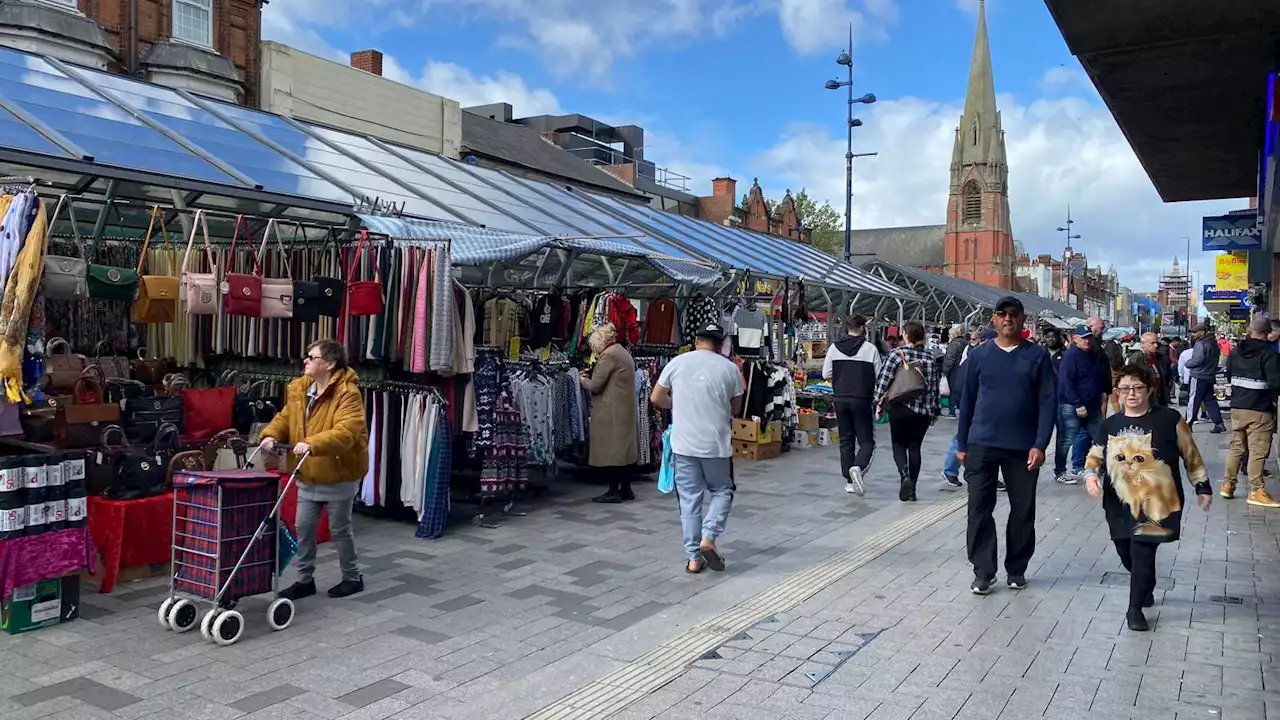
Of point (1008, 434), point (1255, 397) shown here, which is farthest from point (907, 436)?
point (1008, 434)

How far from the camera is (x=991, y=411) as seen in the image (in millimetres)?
6379

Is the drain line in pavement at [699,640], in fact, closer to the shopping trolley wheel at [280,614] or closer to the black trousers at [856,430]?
the shopping trolley wheel at [280,614]

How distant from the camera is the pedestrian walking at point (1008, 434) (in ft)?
20.6

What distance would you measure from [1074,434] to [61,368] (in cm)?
1053

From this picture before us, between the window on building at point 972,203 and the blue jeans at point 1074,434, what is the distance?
9044 cm

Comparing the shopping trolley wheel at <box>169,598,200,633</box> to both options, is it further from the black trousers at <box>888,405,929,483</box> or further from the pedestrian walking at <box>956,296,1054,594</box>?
the black trousers at <box>888,405,929,483</box>

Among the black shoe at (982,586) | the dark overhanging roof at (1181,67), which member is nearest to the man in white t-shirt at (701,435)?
the black shoe at (982,586)

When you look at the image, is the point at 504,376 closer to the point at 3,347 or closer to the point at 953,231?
the point at 3,347

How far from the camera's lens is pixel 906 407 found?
10258 mm

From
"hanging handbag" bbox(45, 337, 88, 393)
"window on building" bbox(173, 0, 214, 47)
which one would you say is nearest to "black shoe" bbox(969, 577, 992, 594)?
"hanging handbag" bbox(45, 337, 88, 393)

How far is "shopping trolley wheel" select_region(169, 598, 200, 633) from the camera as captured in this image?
211 inches

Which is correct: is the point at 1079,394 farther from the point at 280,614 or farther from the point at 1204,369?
the point at 280,614

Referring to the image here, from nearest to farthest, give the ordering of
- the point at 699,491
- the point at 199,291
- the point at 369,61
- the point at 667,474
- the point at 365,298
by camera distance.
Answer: the point at 699,491 < the point at 199,291 < the point at 667,474 < the point at 365,298 < the point at 369,61

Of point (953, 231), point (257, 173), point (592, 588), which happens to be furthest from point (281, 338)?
point (953, 231)
